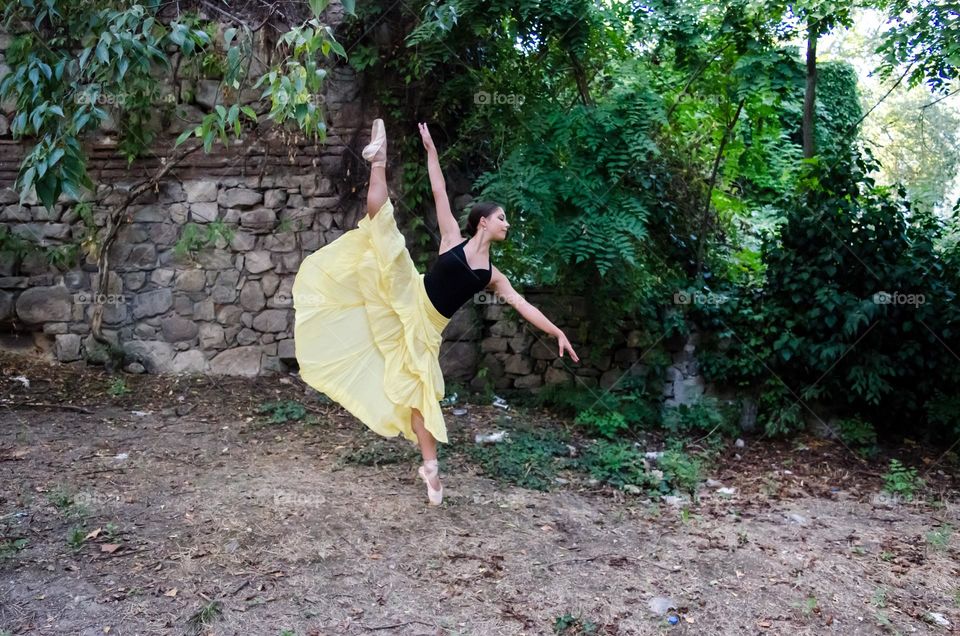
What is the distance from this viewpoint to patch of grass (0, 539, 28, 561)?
11.9 ft

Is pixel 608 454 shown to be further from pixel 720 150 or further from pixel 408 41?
pixel 408 41

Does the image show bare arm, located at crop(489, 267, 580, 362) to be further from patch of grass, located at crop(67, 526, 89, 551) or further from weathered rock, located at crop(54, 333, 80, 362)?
weathered rock, located at crop(54, 333, 80, 362)

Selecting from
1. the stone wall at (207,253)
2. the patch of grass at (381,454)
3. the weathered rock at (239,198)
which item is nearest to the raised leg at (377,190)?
the patch of grass at (381,454)

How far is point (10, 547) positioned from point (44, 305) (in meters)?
3.45

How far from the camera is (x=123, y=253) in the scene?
6.59 m

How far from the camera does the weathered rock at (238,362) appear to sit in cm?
661

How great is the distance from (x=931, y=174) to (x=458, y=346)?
8.88 m

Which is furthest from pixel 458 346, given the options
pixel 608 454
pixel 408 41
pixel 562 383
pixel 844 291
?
pixel 844 291

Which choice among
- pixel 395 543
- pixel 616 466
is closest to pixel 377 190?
pixel 395 543

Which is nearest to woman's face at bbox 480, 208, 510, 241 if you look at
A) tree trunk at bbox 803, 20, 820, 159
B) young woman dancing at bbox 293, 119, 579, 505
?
young woman dancing at bbox 293, 119, 579, 505

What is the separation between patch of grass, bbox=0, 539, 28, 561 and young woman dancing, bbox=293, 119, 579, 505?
1.56 m

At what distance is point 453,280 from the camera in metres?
4.19

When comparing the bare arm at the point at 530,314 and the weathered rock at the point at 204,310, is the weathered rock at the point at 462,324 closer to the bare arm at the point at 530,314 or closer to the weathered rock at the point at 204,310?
the weathered rock at the point at 204,310

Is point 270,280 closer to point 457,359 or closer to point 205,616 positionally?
point 457,359
